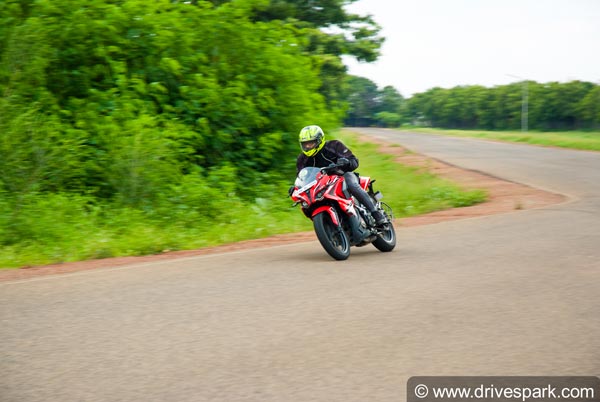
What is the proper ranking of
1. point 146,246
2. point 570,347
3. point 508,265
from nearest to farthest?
1. point 570,347
2. point 508,265
3. point 146,246

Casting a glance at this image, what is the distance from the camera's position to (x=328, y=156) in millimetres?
10078

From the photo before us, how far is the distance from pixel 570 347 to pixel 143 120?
11.2 metres

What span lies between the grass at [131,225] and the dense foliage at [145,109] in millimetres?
58

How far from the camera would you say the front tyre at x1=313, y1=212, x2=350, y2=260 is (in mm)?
9375

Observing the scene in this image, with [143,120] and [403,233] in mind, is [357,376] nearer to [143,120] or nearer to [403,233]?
[403,233]

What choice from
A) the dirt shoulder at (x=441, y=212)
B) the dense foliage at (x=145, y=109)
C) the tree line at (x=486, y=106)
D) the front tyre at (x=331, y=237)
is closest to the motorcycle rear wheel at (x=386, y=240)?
the front tyre at (x=331, y=237)

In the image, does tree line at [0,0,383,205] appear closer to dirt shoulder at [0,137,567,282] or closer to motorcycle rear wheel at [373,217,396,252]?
dirt shoulder at [0,137,567,282]

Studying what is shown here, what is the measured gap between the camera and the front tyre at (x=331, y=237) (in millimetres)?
9375

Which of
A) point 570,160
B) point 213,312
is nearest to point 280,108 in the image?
point 213,312

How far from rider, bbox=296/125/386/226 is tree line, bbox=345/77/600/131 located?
57236mm

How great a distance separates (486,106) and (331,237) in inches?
4612

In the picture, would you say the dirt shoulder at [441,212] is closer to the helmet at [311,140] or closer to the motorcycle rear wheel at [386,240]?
the motorcycle rear wheel at [386,240]

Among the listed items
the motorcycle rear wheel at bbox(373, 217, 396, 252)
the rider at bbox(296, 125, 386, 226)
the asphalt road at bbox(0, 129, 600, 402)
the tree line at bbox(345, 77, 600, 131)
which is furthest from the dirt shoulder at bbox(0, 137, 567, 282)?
the tree line at bbox(345, 77, 600, 131)

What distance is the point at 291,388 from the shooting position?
14.9 ft
